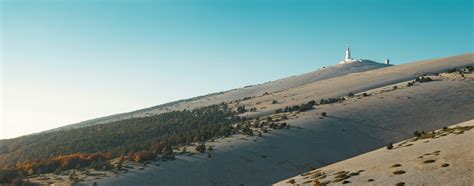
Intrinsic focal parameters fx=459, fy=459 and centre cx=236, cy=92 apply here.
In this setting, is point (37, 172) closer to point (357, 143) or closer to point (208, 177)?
point (208, 177)

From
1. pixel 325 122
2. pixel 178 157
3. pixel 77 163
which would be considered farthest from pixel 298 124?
pixel 77 163

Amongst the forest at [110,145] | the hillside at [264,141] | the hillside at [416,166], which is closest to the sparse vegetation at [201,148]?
the hillside at [264,141]

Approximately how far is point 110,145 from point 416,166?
7061 centimetres

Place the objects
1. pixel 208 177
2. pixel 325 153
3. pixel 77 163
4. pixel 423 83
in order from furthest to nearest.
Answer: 1. pixel 423 83
2. pixel 325 153
3. pixel 77 163
4. pixel 208 177

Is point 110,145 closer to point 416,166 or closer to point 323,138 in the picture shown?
point 323,138

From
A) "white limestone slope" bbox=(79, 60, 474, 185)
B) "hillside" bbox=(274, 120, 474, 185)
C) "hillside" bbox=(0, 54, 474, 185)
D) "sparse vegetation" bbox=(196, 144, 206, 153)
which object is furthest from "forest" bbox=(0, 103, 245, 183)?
"hillside" bbox=(274, 120, 474, 185)

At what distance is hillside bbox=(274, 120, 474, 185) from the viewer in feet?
101

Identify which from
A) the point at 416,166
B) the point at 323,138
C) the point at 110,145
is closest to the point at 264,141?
the point at 323,138

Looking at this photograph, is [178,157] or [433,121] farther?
[433,121]

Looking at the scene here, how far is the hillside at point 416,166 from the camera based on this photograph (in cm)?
3081

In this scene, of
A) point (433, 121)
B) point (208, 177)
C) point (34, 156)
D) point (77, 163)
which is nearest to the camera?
point (208, 177)

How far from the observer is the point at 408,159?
38.3m

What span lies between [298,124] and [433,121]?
21.6 meters

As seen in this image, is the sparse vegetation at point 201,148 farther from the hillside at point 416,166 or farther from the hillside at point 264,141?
the hillside at point 416,166
